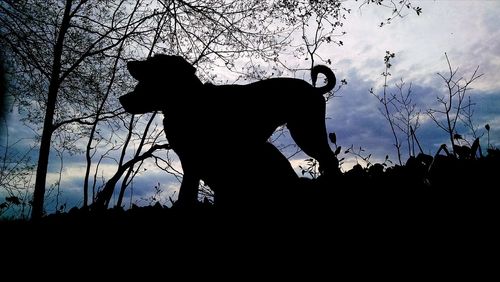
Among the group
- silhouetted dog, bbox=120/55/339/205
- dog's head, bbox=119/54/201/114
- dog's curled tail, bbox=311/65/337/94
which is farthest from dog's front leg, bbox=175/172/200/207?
dog's curled tail, bbox=311/65/337/94

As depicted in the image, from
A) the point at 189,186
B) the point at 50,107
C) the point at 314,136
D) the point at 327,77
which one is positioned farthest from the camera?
the point at 50,107

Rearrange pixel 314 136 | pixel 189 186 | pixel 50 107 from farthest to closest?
pixel 50 107
pixel 314 136
pixel 189 186

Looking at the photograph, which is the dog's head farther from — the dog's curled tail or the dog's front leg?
the dog's curled tail

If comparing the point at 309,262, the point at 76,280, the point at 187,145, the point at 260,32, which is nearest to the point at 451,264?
the point at 309,262

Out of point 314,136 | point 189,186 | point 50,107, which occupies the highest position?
point 50,107

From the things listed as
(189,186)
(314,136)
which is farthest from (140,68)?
(314,136)

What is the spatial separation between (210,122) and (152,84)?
2.30ft

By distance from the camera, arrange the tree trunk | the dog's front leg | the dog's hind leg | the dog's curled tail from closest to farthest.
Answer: the dog's front leg
the dog's hind leg
the dog's curled tail
the tree trunk

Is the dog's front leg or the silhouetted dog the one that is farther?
the dog's front leg

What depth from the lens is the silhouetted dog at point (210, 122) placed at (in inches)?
122

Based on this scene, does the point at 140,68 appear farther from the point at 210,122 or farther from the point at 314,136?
the point at 314,136

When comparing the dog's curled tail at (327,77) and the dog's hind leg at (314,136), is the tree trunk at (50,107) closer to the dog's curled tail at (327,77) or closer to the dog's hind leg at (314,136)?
the dog's curled tail at (327,77)

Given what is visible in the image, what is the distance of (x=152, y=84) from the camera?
3297 mm

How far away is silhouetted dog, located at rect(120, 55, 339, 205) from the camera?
310 cm
